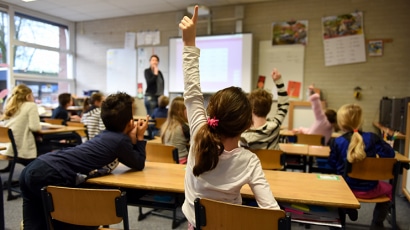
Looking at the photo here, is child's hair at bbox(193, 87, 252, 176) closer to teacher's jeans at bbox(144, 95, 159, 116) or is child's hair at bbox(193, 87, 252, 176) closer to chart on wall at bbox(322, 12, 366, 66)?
chart on wall at bbox(322, 12, 366, 66)

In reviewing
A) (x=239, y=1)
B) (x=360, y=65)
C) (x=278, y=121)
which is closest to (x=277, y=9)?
(x=239, y=1)

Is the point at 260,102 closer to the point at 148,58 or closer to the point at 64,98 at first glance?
the point at 64,98

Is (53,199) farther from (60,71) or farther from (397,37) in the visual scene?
(60,71)

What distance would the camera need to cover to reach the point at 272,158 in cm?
211

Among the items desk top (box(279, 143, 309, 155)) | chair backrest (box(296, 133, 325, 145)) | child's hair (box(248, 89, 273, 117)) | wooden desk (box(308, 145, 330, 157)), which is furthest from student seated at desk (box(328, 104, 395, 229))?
chair backrest (box(296, 133, 325, 145))

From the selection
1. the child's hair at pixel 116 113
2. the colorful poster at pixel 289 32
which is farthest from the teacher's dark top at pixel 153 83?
the child's hair at pixel 116 113

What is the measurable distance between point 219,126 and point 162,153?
1.37 m

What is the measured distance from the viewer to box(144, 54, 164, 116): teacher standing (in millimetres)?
6105

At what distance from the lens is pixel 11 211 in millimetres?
2725

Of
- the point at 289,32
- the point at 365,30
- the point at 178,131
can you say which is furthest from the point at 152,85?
the point at 365,30

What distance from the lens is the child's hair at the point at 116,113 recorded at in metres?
1.67

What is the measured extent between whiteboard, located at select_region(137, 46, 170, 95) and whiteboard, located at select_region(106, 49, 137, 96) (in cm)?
14

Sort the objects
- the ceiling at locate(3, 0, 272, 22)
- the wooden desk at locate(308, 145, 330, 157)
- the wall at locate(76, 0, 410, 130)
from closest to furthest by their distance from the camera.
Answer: the wooden desk at locate(308, 145, 330, 157)
the wall at locate(76, 0, 410, 130)
the ceiling at locate(3, 0, 272, 22)

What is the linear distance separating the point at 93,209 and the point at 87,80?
7006mm
